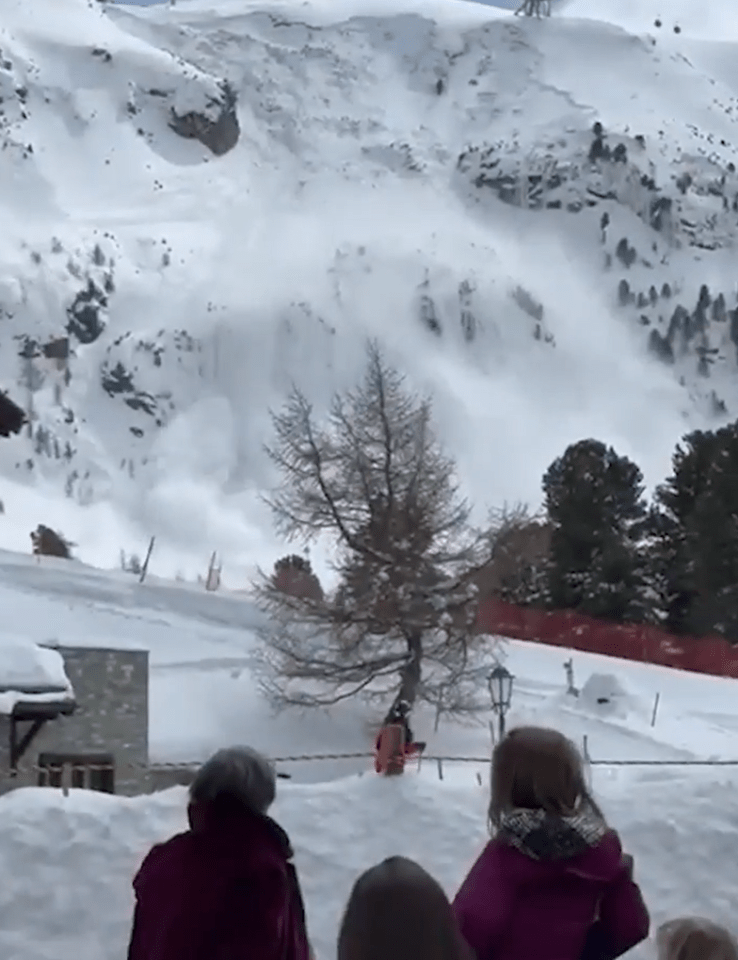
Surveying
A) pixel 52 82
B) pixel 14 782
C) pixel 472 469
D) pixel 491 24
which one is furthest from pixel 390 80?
pixel 14 782

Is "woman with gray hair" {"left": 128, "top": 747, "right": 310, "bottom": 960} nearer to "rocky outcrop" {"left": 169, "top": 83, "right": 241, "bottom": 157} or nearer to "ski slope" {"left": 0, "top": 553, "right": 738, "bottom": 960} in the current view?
"ski slope" {"left": 0, "top": 553, "right": 738, "bottom": 960}

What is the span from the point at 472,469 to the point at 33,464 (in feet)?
84.1

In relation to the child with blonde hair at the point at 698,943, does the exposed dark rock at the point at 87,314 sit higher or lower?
higher

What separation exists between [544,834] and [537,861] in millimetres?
86

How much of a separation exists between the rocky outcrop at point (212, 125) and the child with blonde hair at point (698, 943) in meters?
124

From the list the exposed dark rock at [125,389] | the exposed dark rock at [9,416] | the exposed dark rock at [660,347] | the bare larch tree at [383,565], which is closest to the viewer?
the exposed dark rock at [9,416]

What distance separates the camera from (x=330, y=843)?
937cm

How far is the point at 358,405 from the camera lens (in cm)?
2369

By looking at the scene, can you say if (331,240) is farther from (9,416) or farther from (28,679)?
(9,416)

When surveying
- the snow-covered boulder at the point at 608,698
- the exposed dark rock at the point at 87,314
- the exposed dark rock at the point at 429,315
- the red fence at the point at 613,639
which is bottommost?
the snow-covered boulder at the point at 608,698

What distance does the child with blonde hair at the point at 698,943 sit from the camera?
3.53 m

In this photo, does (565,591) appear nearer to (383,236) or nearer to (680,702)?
(680,702)

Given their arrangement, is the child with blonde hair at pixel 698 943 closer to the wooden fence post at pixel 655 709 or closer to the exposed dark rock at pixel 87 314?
the wooden fence post at pixel 655 709

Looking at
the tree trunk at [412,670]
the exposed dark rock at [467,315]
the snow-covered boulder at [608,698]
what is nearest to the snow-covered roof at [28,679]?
the tree trunk at [412,670]
